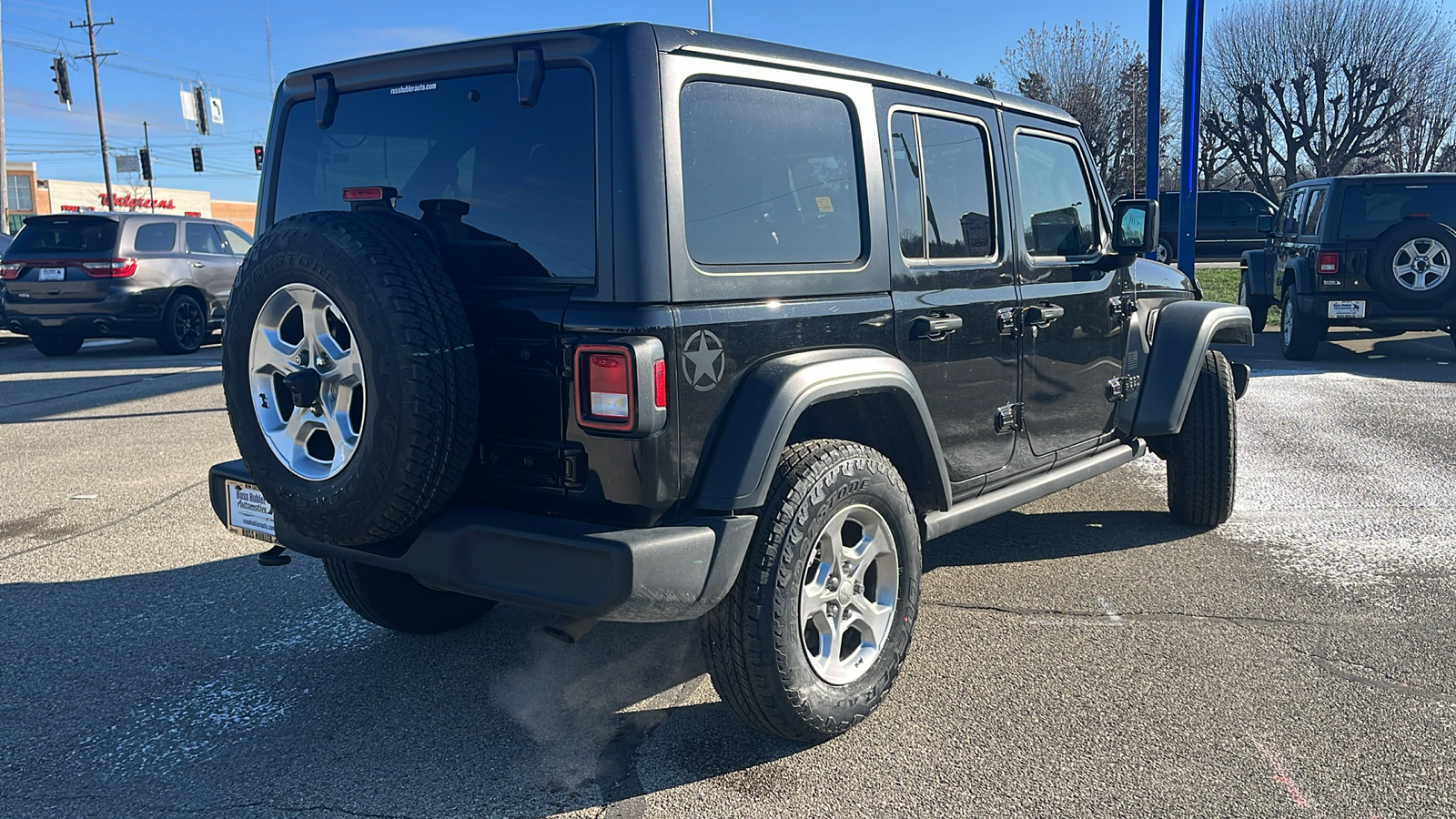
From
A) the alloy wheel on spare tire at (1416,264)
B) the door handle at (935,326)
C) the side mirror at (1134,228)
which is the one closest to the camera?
the door handle at (935,326)

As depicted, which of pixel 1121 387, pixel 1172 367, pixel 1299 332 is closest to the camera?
pixel 1121 387

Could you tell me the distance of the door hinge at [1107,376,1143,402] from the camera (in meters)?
4.74

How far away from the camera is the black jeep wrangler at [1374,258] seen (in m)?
10.1

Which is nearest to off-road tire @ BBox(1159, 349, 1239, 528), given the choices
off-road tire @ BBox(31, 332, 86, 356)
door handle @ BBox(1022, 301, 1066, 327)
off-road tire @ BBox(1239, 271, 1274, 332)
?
door handle @ BBox(1022, 301, 1066, 327)

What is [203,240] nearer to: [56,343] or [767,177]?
[56,343]

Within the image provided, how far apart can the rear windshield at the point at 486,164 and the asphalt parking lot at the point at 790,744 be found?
137 centimetres

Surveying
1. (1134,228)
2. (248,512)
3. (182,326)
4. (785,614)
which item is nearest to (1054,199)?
(1134,228)

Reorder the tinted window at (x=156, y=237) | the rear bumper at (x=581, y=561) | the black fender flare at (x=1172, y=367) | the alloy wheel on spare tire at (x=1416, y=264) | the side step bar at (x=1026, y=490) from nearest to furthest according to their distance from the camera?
the rear bumper at (x=581, y=561), the side step bar at (x=1026, y=490), the black fender flare at (x=1172, y=367), the alloy wheel on spare tire at (x=1416, y=264), the tinted window at (x=156, y=237)

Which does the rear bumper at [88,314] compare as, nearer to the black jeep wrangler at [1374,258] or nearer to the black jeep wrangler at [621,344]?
the black jeep wrangler at [621,344]

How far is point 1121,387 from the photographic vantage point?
4.81 metres

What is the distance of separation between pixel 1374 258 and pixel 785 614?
30.9 feet

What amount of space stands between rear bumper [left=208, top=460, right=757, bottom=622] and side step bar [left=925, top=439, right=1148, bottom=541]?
1059mm

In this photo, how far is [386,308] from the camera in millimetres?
2680

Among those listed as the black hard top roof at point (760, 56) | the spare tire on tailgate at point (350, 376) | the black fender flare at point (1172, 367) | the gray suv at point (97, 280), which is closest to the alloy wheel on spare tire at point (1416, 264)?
the black fender flare at point (1172, 367)
